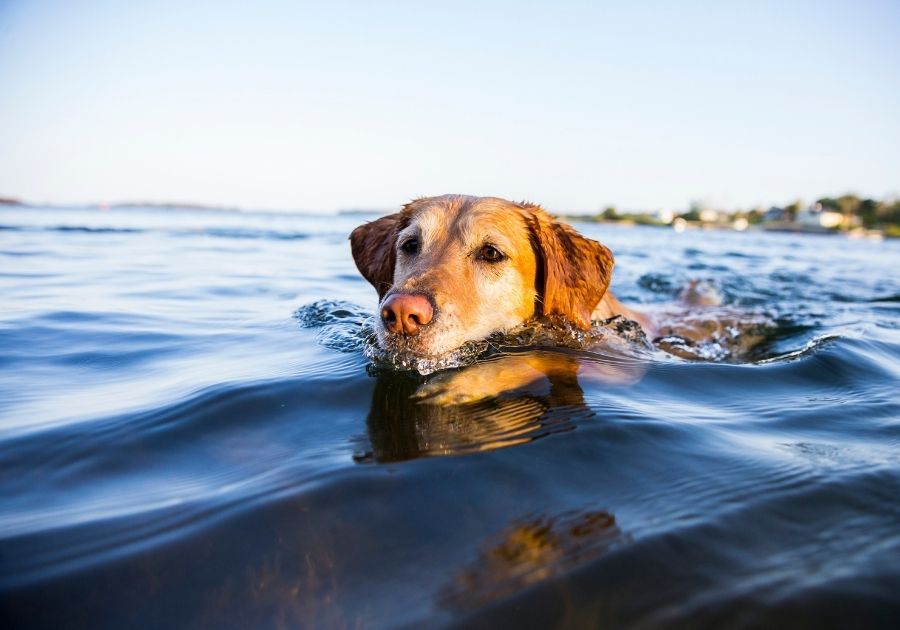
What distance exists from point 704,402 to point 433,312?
5.69 ft

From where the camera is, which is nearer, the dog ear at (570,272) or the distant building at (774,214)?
the dog ear at (570,272)

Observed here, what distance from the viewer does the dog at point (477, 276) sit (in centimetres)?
350

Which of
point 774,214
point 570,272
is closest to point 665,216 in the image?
point 774,214

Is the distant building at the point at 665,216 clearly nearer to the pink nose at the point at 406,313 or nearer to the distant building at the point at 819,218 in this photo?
the distant building at the point at 819,218

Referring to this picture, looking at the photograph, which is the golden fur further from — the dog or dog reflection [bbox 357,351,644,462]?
dog reflection [bbox 357,351,644,462]

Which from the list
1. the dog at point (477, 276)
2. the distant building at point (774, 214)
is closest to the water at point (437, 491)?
the dog at point (477, 276)

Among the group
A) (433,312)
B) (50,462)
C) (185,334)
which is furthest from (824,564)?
(185,334)

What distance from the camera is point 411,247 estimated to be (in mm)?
4766

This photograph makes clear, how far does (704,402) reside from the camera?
355cm

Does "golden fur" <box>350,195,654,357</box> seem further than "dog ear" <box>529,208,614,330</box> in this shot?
No

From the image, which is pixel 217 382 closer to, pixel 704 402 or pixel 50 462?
pixel 50 462

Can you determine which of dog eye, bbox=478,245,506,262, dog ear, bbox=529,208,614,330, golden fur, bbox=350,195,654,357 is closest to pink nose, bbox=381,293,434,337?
golden fur, bbox=350,195,654,357

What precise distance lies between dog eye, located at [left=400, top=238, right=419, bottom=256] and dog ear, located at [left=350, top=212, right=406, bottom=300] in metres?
0.29

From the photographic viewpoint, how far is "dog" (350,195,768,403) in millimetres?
3500
